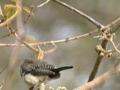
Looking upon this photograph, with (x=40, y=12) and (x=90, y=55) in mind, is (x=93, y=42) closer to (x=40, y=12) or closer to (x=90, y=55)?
(x=90, y=55)

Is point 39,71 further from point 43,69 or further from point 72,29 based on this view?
point 72,29

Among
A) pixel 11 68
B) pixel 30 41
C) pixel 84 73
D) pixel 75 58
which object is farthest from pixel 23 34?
pixel 75 58

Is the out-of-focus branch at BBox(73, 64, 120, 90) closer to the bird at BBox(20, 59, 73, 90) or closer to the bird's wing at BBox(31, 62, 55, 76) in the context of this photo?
the bird at BBox(20, 59, 73, 90)

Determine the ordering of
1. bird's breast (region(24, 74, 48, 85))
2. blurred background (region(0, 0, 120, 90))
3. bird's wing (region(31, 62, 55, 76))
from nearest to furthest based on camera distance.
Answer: bird's breast (region(24, 74, 48, 85)) < bird's wing (region(31, 62, 55, 76)) < blurred background (region(0, 0, 120, 90))

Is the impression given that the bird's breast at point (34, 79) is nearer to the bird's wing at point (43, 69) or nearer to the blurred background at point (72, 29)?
the bird's wing at point (43, 69)

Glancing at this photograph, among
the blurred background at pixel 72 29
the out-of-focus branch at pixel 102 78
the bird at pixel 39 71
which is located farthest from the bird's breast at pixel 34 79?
the blurred background at pixel 72 29

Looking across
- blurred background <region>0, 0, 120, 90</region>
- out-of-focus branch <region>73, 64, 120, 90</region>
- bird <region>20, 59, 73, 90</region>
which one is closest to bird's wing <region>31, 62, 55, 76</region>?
bird <region>20, 59, 73, 90</region>

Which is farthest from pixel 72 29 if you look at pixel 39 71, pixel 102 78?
pixel 102 78

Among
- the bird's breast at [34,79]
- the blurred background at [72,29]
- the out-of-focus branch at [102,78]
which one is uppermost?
the out-of-focus branch at [102,78]
